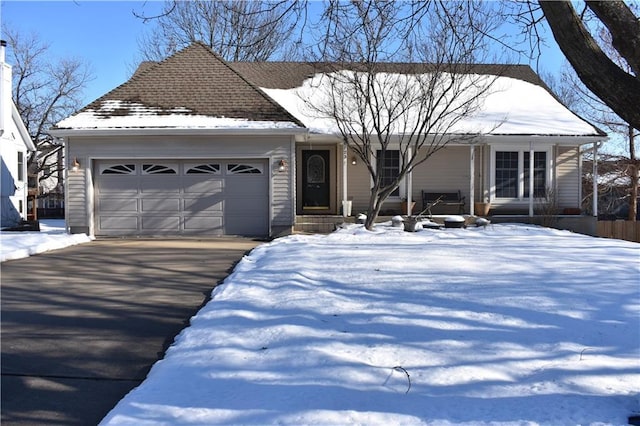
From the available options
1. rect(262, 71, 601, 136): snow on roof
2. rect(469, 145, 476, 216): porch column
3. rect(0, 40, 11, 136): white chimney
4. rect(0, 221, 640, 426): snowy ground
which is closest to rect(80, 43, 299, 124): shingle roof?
rect(262, 71, 601, 136): snow on roof

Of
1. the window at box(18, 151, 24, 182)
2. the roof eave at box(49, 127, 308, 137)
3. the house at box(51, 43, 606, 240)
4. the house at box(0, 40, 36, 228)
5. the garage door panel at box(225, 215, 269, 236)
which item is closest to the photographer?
the roof eave at box(49, 127, 308, 137)

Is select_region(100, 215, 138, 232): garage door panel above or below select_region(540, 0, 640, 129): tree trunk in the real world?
below

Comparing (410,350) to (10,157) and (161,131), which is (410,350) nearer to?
(161,131)

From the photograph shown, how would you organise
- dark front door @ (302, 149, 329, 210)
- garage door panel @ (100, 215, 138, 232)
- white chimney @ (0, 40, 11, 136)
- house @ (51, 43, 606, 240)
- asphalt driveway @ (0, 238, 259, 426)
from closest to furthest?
1. asphalt driveway @ (0, 238, 259, 426)
2. house @ (51, 43, 606, 240)
3. garage door panel @ (100, 215, 138, 232)
4. dark front door @ (302, 149, 329, 210)
5. white chimney @ (0, 40, 11, 136)

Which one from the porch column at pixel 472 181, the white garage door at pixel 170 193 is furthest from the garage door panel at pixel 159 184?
the porch column at pixel 472 181

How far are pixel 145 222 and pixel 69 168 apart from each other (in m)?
2.49

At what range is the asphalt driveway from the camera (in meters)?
3.63

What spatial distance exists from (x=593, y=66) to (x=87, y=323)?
5315mm

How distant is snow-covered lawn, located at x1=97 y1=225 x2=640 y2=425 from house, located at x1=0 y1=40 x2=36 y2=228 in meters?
15.1

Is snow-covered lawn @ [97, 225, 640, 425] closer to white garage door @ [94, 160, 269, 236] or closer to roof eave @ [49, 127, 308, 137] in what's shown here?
roof eave @ [49, 127, 308, 137]

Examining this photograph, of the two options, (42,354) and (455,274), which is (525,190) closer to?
(455,274)

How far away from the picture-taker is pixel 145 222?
14078mm

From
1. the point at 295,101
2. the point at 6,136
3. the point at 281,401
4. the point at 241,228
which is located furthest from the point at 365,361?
the point at 6,136

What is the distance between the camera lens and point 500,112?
55.8ft
